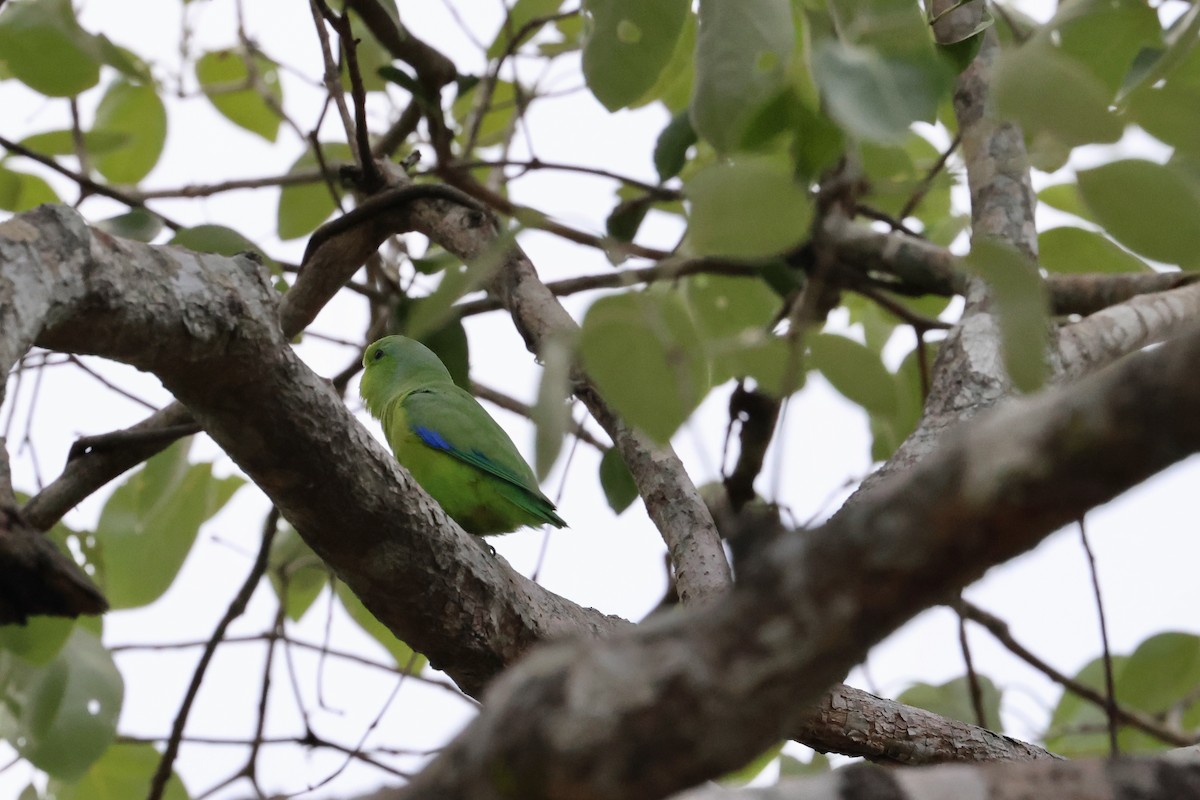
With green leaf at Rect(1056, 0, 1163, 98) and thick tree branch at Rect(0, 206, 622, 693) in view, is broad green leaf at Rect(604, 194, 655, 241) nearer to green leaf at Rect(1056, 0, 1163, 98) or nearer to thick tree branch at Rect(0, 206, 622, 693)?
thick tree branch at Rect(0, 206, 622, 693)

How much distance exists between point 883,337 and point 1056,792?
2857mm

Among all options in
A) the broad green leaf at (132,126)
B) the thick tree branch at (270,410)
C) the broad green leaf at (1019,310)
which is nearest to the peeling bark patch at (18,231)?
the thick tree branch at (270,410)

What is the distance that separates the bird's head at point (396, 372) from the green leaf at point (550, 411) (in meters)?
2.50

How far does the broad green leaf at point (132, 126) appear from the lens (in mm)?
3279

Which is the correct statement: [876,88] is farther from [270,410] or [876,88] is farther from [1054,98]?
[270,410]

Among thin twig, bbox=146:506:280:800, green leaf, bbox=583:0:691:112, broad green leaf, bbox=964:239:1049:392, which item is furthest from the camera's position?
thin twig, bbox=146:506:280:800

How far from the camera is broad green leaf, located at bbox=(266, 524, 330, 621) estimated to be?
339 centimetres

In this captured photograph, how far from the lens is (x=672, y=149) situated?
266cm

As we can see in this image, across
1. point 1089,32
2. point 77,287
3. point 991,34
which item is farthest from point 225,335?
point 991,34

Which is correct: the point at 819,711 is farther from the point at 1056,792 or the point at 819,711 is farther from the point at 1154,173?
the point at 1154,173

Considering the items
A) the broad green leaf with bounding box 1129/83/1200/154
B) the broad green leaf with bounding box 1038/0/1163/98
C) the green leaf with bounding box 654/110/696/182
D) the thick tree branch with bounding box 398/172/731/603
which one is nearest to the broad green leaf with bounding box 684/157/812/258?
the broad green leaf with bounding box 1129/83/1200/154

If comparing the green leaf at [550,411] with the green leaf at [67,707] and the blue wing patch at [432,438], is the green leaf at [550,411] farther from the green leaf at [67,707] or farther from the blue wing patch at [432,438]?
the blue wing patch at [432,438]

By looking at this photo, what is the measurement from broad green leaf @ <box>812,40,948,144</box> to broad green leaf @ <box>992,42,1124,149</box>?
0.34ft

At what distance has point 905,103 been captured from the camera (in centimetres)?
116
